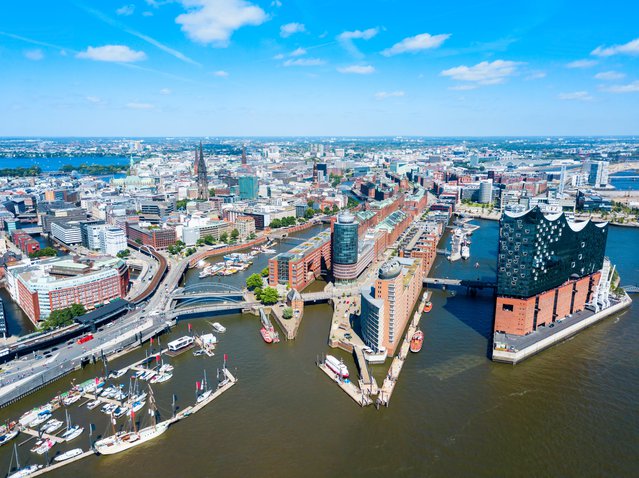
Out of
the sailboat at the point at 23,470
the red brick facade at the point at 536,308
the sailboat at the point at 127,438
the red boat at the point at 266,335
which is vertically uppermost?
the red brick facade at the point at 536,308

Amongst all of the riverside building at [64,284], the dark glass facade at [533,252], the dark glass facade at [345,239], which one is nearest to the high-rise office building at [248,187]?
the riverside building at [64,284]

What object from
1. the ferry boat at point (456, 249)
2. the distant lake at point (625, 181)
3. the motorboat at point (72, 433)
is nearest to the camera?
the motorboat at point (72, 433)

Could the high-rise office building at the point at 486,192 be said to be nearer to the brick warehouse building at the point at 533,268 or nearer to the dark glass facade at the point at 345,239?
the dark glass facade at the point at 345,239

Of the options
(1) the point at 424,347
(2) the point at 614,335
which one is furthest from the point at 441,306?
(2) the point at 614,335

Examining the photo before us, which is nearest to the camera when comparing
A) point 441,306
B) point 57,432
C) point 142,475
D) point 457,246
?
point 142,475

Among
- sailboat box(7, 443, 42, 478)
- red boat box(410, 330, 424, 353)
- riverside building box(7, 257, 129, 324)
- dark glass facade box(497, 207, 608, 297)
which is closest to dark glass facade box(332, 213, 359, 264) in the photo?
red boat box(410, 330, 424, 353)

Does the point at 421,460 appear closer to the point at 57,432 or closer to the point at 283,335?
the point at 283,335

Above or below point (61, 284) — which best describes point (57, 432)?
below

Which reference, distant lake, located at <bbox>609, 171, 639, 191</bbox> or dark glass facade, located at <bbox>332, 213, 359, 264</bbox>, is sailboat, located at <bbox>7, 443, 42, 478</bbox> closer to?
dark glass facade, located at <bbox>332, 213, 359, 264</bbox>
